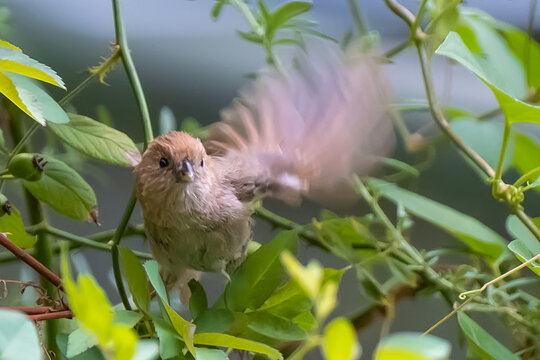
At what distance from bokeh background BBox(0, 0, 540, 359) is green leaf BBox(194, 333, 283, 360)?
0.41 metres

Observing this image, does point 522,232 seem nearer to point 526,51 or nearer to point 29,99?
point 526,51

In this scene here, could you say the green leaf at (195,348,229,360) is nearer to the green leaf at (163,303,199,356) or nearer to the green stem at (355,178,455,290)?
the green leaf at (163,303,199,356)

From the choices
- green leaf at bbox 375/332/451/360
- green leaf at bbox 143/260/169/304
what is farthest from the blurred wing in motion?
green leaf at bbox 375/332/451/360

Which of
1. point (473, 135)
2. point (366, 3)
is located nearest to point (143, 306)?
point (473, 135)

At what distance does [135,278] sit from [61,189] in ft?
0.29

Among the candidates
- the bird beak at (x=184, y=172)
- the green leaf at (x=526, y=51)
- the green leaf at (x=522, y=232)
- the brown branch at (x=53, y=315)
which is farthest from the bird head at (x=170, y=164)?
the green leaf at (x=526, y=51)

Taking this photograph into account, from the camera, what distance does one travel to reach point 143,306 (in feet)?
0.92

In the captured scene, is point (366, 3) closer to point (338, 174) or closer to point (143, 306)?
point (338, 174)

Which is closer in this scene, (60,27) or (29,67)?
Answer: (29,67)

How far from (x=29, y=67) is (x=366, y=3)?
25.5 inches

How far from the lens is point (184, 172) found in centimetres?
34

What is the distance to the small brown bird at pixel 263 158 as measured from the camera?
33 cm

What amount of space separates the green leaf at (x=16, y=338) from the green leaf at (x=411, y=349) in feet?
0.28

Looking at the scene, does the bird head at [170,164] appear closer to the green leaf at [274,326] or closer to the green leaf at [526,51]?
the green leaf at [274,326]
